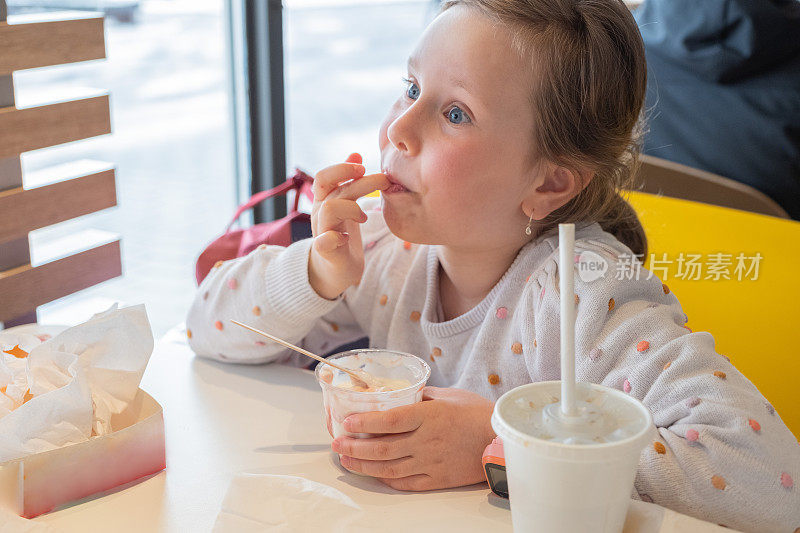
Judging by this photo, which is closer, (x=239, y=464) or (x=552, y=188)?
(x=239, y=464)

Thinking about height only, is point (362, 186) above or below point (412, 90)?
below

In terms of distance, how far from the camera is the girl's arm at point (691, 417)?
86 centimetres

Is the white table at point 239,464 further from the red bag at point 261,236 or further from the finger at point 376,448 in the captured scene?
the red bag at point 261,236

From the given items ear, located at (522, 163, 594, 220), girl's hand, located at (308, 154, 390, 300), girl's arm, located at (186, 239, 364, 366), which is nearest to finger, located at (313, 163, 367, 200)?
girl's hand, located at (308, 154, 390, 300)

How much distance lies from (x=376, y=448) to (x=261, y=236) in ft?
2.17

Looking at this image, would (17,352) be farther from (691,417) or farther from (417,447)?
(691,417)

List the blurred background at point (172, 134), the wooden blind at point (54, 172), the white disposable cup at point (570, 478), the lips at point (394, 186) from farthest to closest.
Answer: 1. the blurred background at point (172, 134)
2. the wooden blind at point (54, 172)
3. the lips at point (394, 186)
4. the white disposable cup at point (570, 478)

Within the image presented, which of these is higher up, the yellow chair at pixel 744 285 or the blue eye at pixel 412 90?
the blue eye at pixel 412 90

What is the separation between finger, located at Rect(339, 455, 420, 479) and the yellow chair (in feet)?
2.22

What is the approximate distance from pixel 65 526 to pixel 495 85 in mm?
720

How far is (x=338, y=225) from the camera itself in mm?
1223

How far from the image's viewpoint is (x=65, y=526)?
85cm

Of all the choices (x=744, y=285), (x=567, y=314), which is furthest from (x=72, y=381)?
(x=744, y=285)

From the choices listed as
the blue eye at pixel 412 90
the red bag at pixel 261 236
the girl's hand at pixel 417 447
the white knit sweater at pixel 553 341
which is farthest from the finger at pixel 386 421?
the red bag at pixel 261 236
